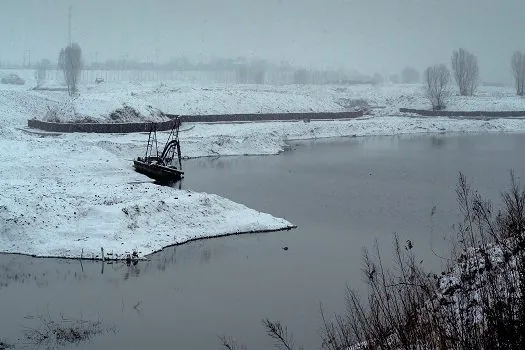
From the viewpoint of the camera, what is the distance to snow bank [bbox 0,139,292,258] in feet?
54.7

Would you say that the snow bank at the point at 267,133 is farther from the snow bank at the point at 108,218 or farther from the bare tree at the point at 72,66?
the bare tree at the point at 72,66

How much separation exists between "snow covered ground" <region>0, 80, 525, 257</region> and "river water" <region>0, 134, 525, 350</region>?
84cm

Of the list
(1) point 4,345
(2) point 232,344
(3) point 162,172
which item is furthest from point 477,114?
(1) point 4,345

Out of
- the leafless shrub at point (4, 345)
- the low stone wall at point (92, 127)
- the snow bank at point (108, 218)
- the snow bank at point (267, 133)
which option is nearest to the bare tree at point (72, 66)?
the snow bank at point (267, 133)

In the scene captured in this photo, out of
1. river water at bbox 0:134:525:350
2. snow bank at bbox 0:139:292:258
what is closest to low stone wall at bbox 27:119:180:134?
river water at bbox 0:134:525:350

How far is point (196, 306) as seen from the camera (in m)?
12.9

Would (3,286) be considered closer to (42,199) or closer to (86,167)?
(42,199)

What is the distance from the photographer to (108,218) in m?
17.8

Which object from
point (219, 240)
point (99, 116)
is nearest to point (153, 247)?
point (219, 240)

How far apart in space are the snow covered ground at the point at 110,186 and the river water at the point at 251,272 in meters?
0.84

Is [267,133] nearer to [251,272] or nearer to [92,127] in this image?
[92,127]

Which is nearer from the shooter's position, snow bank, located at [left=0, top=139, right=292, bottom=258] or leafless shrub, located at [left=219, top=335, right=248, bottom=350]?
leafless shrub, located at [left=219, top=335, right=248, bottom=350]

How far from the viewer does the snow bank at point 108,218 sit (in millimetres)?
16672

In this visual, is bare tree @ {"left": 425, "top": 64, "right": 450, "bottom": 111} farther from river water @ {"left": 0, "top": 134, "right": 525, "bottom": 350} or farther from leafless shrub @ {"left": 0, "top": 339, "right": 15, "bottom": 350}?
leafless shrub @ {"left": 0, "top": 339, "right": 15, "bottom": 350}
